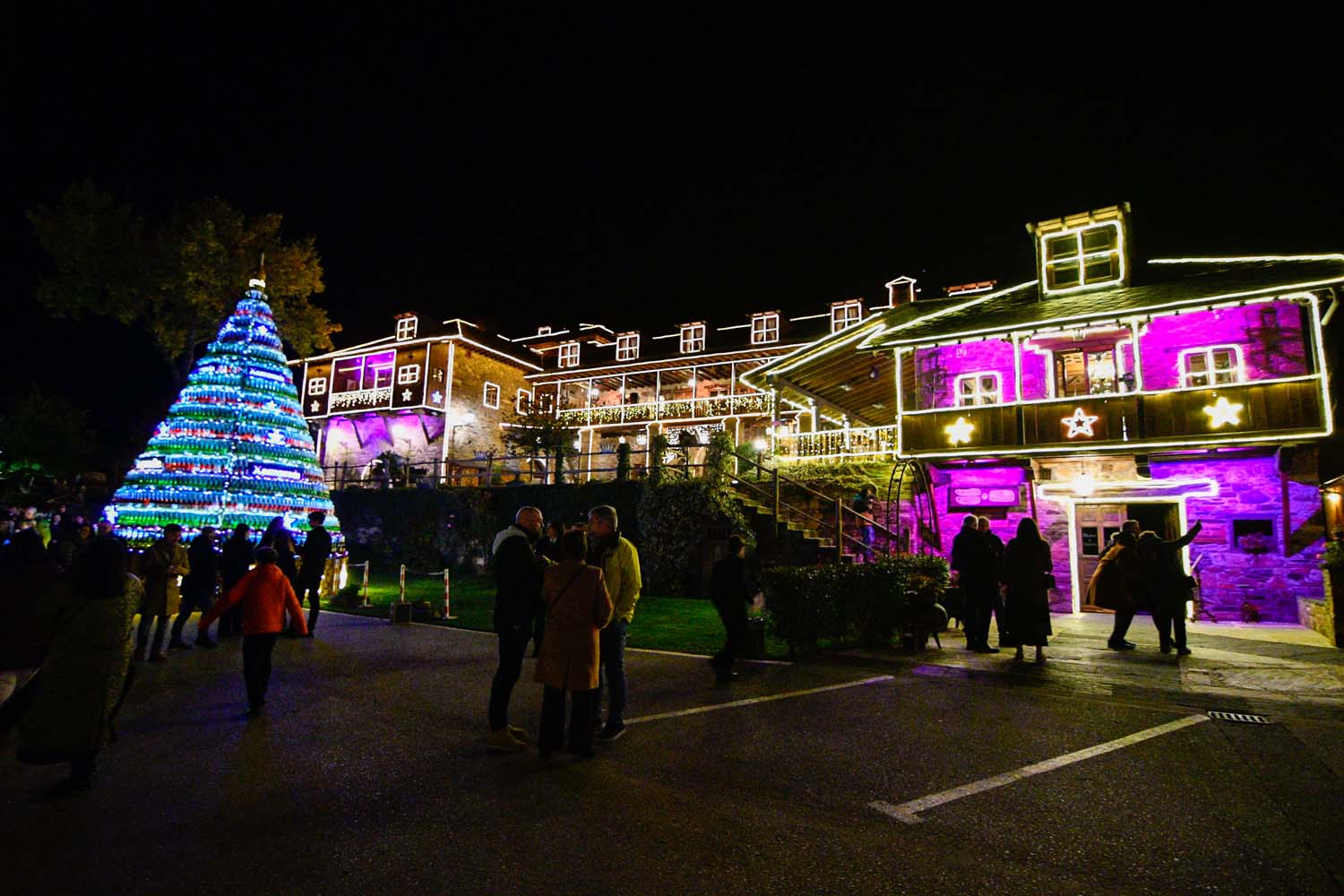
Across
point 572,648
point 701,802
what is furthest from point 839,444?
point 701,802

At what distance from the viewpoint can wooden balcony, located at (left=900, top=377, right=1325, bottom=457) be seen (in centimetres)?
1270

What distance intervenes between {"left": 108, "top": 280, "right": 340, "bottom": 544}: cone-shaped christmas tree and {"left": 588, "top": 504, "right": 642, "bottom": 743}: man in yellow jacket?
11.2 m

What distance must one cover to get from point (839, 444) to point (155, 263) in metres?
26.6

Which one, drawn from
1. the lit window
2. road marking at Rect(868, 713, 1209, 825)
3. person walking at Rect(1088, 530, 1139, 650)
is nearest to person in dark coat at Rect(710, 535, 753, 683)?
road marking at Rect(868, 713, 1209, 825)

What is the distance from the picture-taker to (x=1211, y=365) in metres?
13.9

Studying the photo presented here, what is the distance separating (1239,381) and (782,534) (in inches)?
361

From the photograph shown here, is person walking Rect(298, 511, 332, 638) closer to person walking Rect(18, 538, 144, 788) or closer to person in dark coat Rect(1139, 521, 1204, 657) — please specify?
person walking Rect(18, 538, 144, 788)

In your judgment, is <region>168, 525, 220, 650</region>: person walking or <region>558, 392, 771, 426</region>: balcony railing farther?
<region>558, 392, 771, 426</region>: balcony railing

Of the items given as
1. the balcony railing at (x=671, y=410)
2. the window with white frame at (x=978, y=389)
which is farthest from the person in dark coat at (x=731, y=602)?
the balcony railing at (x=671, y=410)

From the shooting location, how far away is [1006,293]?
17719mm

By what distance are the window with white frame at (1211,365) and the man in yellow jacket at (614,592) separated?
45.2ft

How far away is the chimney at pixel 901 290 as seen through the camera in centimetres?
3059

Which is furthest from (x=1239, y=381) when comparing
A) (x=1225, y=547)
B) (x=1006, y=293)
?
(x=1006, y=293)

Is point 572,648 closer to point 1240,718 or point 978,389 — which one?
point 1240,718
